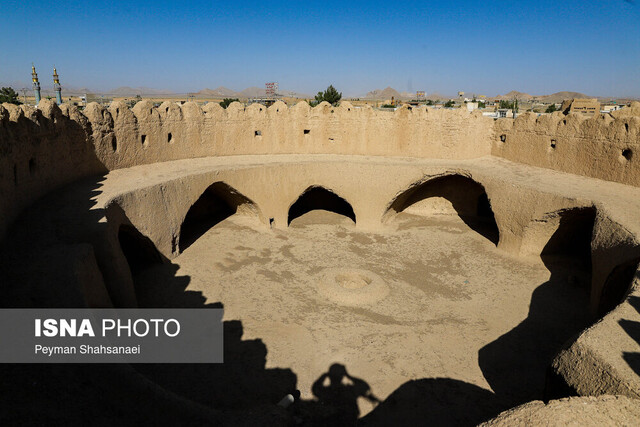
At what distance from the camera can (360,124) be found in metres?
17.5

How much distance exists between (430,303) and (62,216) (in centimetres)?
962

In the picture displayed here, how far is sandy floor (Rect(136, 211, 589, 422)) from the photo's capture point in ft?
28.3

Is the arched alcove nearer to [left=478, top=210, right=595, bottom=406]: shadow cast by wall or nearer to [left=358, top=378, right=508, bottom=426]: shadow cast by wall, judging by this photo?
[left=478, top=210, right=595, bottom=406]: shadow cast by wall

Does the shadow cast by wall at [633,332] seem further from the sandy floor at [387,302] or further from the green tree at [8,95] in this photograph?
the green tree at [8,95]

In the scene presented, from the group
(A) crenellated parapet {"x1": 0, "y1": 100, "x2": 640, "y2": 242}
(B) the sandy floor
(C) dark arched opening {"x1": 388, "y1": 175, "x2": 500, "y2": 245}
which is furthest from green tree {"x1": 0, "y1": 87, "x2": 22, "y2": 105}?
(C) dark arched opening {"x1": 388, "y1": 175, "x2": 500, "y2": 245}

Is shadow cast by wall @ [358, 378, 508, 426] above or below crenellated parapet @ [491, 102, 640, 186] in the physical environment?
below

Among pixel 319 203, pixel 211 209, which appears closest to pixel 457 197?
pixel 319 203

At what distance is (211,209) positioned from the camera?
1781 centimetres

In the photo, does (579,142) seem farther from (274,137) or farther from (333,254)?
(274,137)

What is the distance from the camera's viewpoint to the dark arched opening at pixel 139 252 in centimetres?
1178

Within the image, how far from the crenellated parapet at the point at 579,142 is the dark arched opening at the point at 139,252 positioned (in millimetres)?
14058

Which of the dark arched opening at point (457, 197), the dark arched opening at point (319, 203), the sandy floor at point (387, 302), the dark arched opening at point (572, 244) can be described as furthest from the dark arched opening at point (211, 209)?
the dark arched opening at point (572, 244)

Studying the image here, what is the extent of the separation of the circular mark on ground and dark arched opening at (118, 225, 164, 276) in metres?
5.20

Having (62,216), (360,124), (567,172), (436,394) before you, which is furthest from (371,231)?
(62,216)
